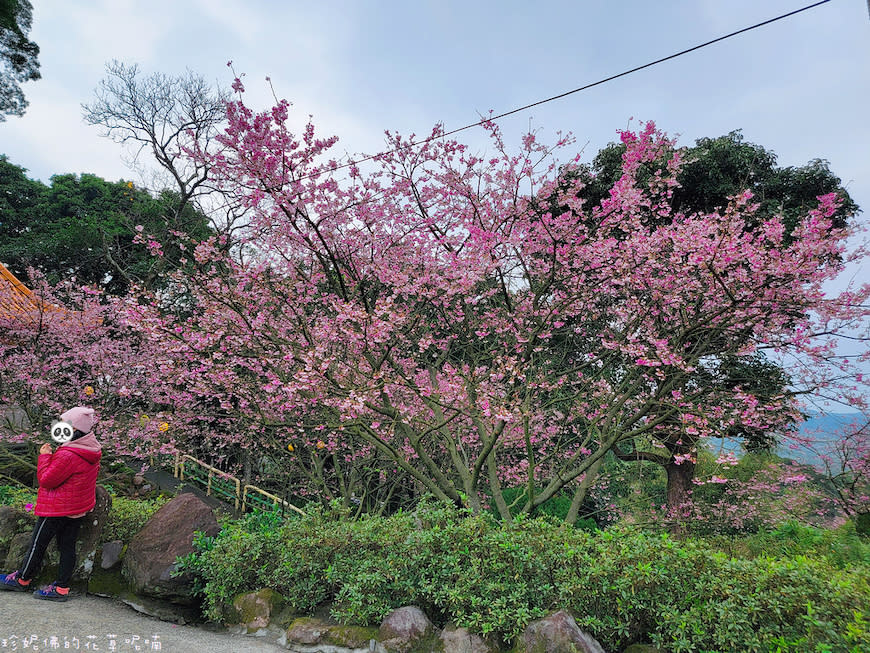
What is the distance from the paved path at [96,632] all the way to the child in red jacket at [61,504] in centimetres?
16

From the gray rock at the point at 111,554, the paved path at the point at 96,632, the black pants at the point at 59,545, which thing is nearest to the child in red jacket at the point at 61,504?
the black pants at the point at 59,545

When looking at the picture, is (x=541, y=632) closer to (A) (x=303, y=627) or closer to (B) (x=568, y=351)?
(A) (x=303, y=627)

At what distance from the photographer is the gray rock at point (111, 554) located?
4.77 metres

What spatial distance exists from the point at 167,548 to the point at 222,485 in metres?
7.87

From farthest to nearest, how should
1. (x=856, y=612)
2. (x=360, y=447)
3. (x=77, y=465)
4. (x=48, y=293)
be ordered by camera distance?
(x=48, y=293) < (x=360, y=447) < (x=77, y=465) < (x=856, y=612)

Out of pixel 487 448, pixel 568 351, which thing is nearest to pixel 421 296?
pixel 487 448

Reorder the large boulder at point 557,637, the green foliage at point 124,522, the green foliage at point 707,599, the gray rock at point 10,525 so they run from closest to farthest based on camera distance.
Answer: the green foliage at point 707,599
the large boulder at point 557,637
the gray rock at point 10,525
the green foliage at point 124,522

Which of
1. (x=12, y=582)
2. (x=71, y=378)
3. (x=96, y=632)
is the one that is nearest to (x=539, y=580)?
(x=96, y=632)

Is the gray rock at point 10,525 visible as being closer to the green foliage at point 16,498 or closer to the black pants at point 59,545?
the green foliage at point 16,498

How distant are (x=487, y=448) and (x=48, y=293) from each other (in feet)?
37.1

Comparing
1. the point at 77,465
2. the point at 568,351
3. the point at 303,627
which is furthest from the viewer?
the point at 568,351

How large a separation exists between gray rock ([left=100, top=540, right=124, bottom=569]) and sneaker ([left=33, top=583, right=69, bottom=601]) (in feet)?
1.70

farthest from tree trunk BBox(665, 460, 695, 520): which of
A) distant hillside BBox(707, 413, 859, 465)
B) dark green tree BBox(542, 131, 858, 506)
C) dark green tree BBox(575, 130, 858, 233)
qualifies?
dark green tree BBox(575, 130, 858, 233)

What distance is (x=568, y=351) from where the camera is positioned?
26.9 feet
